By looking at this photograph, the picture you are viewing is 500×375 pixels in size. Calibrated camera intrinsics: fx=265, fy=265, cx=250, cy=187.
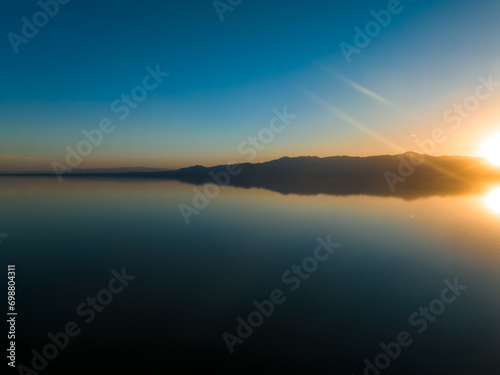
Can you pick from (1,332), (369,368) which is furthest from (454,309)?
(1,332)

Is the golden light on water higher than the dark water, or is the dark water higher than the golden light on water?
the dark water

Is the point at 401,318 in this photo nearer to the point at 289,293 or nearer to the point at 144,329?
the point at 289,293

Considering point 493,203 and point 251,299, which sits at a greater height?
point 251,299

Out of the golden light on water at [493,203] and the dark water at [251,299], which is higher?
the dark water at [251,299]

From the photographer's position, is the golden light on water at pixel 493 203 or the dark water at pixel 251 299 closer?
the dark water at pixel 251 299

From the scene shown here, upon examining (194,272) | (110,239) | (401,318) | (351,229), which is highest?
(110,239)

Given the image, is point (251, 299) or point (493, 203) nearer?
point (251, 299)

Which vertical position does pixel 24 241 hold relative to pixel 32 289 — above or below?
above

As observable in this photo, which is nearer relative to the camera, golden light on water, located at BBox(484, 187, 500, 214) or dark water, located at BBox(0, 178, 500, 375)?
dark water, located at BBox(0, 178, 500, 375)
